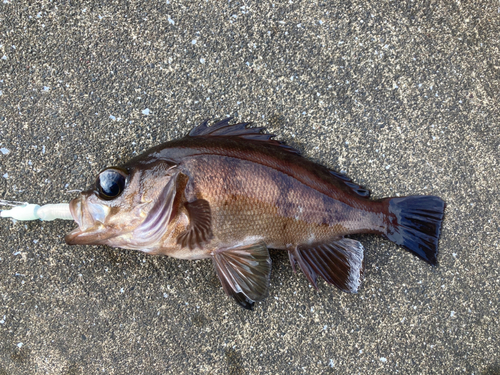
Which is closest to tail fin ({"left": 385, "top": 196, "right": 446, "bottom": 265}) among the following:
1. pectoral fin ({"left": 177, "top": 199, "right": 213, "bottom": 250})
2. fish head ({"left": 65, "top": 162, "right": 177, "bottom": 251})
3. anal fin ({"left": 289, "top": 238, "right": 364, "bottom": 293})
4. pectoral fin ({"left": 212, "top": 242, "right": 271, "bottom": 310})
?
anal fin ({"left": 289, "top": 238, "right": 364, "bottom": 293})

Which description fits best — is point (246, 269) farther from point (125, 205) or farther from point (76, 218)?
point (76, 218)

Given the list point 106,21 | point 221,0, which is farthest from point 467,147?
point 106,21

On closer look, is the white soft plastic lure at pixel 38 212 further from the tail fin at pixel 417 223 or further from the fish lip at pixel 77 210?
the tail fin at pixel 417 223

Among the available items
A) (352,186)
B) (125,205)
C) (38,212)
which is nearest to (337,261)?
(352,186)

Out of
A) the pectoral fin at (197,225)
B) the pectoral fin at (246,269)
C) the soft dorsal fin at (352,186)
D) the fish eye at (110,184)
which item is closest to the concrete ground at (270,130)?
the soft dorsal fin at (352,186)

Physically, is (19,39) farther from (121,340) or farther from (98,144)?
(121,340)
